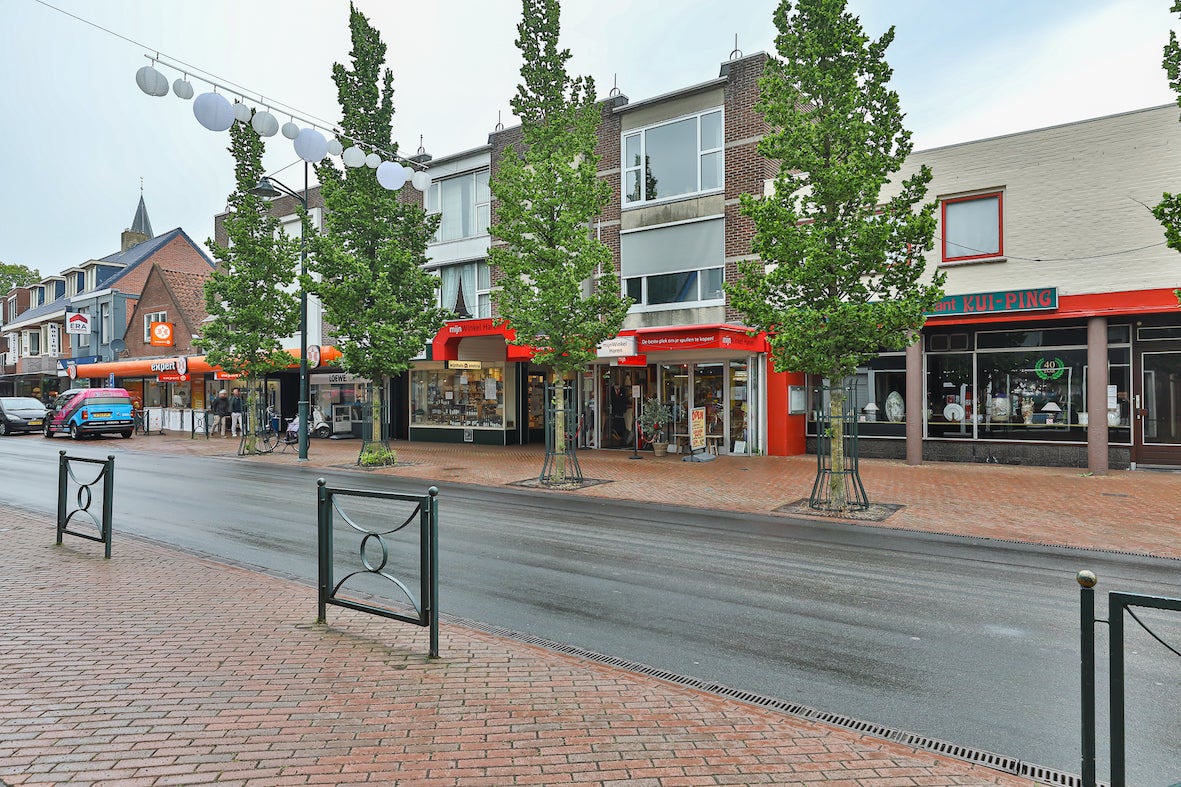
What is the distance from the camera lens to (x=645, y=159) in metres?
21.4

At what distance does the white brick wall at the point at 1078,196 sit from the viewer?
14.6 metres

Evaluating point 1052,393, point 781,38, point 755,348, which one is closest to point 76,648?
point 781,38

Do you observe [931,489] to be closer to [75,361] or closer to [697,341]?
[697,341]

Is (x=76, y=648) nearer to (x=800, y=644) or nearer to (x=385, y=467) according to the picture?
(x=800, y=644)

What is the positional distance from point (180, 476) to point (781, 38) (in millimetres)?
15165

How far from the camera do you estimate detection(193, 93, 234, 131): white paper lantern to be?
373 inches

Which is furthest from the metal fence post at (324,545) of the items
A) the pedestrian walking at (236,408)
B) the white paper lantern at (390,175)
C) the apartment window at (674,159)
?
the pedestrian walking at (236,408)

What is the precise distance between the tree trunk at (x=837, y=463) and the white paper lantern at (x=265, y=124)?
10.0 meters

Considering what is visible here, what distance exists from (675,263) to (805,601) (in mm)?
15591

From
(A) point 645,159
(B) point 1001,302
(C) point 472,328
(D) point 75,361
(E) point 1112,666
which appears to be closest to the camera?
(E) point 1112,666

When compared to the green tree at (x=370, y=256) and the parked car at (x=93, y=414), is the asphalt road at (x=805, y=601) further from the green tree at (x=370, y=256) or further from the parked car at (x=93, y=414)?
the parked car at (x=93, y=414)

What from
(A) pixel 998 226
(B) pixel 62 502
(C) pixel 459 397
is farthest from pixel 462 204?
(B) pixel 62 502

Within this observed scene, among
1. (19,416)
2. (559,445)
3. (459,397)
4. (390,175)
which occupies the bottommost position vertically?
(559,445)

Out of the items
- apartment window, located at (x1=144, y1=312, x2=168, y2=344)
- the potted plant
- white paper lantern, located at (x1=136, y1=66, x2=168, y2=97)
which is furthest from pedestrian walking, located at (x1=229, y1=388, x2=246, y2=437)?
white paper lantern, located at (x1=136, y1=66, x2=168, y2=97)
